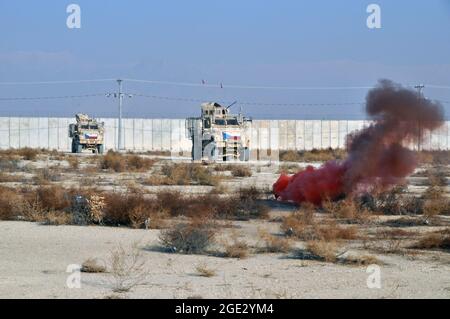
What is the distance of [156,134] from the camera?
274 ft

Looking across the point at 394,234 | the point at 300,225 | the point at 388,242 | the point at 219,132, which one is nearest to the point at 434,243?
the point at 388,242

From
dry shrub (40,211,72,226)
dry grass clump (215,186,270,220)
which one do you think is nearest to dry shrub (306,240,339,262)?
dry grass clump (215,186,270,220)

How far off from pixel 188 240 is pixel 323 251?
272cm

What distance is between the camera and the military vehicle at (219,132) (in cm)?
4981

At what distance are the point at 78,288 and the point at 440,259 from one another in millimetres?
7078

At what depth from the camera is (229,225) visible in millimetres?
18562

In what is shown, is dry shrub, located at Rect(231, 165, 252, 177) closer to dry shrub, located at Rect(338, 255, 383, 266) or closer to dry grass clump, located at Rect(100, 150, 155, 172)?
dry grass clump, located at Rect(100, 150, 155, 172)

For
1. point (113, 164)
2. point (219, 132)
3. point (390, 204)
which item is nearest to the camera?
point (390, 204)

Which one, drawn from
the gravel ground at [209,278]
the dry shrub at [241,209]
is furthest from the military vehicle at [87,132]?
the gravel ground at [209,278]

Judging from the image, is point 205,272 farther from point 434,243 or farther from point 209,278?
point 434,243

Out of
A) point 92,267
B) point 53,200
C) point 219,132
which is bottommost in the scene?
point 92,267

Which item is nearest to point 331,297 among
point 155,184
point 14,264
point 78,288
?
point 78,288

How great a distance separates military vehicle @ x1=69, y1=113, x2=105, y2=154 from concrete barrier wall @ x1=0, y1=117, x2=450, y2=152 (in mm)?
13525
